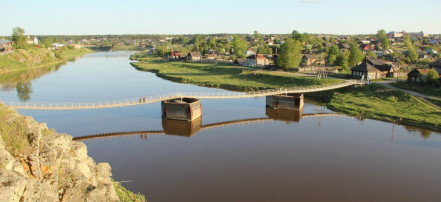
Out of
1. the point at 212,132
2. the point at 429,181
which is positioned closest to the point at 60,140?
the point at 212,132

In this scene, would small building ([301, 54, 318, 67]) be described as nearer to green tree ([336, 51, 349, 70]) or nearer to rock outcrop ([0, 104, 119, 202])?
green tree ([336, 51, 349, 70])

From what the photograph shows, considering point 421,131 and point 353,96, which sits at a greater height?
point 353,96

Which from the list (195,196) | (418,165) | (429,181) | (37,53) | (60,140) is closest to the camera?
(60,140)

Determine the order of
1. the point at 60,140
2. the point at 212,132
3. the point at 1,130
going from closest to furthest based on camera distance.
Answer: the point at 1,130
the point at 60,140
the point at 212,132

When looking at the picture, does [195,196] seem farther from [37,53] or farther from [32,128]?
[37,53]

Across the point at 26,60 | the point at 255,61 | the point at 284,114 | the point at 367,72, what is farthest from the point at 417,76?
the point at 26,60

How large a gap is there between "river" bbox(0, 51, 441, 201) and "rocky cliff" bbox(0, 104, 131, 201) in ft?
20.6

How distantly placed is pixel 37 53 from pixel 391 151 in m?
112

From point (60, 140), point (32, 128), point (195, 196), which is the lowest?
point (195, 196)

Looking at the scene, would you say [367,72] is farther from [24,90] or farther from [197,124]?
[24,90]

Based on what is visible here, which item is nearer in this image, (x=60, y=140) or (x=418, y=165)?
(x=60, y=140)

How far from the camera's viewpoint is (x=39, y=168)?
500 inches

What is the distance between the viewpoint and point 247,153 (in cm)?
2739

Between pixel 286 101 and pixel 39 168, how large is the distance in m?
35.6
